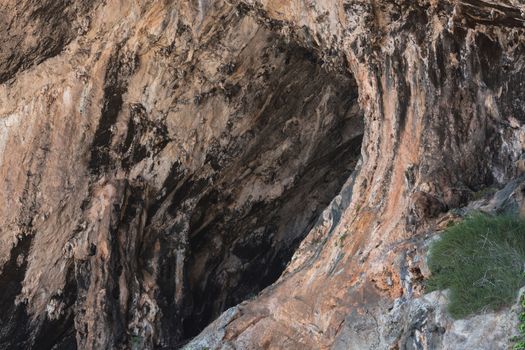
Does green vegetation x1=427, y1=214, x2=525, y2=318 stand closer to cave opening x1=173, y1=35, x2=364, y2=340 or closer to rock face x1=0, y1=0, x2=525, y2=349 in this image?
rock face x1=0, y1=0, x2=525, y2=349

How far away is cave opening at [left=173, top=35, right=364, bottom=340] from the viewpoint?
1250 cm

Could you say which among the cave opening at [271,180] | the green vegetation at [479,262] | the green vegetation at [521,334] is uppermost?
the cave opening at [271,180]

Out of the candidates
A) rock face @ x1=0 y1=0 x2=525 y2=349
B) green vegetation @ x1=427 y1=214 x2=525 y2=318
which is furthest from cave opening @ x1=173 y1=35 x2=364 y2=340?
green vegetation @ x1=427 y1=214 x2=525 y2=318

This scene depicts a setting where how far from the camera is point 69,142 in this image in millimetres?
12148

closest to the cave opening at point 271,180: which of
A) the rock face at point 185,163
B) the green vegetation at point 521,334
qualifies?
the rock face at point 185,163

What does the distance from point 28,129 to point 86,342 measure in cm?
379

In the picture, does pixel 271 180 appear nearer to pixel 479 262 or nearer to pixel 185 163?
pixel 185 163

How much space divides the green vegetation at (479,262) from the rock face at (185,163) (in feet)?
6.94

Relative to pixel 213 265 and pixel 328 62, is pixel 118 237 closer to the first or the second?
pixel 213 265

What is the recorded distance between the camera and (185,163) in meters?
12.4

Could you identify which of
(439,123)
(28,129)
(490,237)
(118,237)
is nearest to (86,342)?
(118,237)

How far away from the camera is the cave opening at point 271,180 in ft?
41.0

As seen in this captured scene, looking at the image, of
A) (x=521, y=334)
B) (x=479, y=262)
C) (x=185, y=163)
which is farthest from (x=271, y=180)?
(x=521, y=334)

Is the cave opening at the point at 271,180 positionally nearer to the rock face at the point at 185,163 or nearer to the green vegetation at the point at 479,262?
the rock face at the point at 185,163
